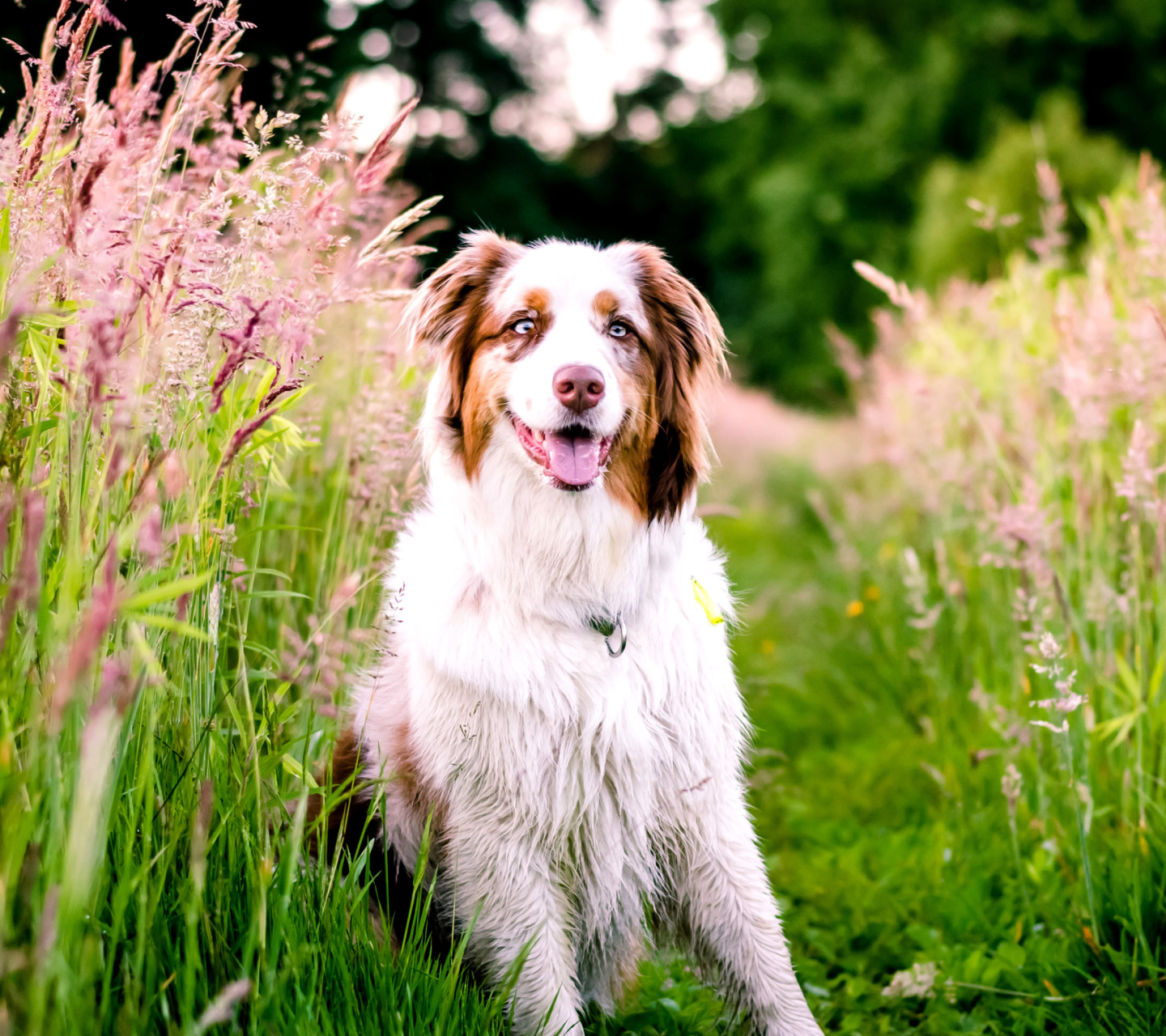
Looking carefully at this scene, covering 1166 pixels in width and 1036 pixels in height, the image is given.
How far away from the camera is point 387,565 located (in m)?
3.22

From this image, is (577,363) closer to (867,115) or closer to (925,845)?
(925,845)

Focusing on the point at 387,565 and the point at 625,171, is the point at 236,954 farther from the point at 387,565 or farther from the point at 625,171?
the point at 625,171

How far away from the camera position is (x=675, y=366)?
2979mm

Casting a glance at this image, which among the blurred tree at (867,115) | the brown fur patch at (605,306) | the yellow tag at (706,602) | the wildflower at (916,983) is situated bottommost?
the wildflower at (916,983)

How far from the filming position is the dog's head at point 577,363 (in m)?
2.64

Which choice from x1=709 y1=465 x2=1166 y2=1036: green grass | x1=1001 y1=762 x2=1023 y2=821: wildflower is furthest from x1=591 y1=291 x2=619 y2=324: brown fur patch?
x1=1001 y1=762 x2=1023 y2=821: wildflower

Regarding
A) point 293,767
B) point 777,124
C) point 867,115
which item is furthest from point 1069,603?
point 777,124

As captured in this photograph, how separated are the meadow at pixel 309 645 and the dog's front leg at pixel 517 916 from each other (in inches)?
4.6

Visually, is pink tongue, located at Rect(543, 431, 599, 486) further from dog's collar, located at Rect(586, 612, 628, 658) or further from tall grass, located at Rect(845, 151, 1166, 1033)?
tall grass, located at Rect(845, 151, 1166, 1033)

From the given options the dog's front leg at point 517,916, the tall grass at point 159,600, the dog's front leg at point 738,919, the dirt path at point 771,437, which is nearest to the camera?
the tall grass at point 159,600

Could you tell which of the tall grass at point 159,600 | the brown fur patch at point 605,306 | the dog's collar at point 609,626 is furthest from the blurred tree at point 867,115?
the tall grass at point 159,600

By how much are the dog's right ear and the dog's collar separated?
71cm

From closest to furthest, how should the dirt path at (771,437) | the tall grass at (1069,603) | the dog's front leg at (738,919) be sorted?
the dog's front leg at (738,919), the tall grass at (1069,603), the dirt path at (771,437)

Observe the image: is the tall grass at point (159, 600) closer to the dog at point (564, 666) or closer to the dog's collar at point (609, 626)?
the dog at point (564, 666)
